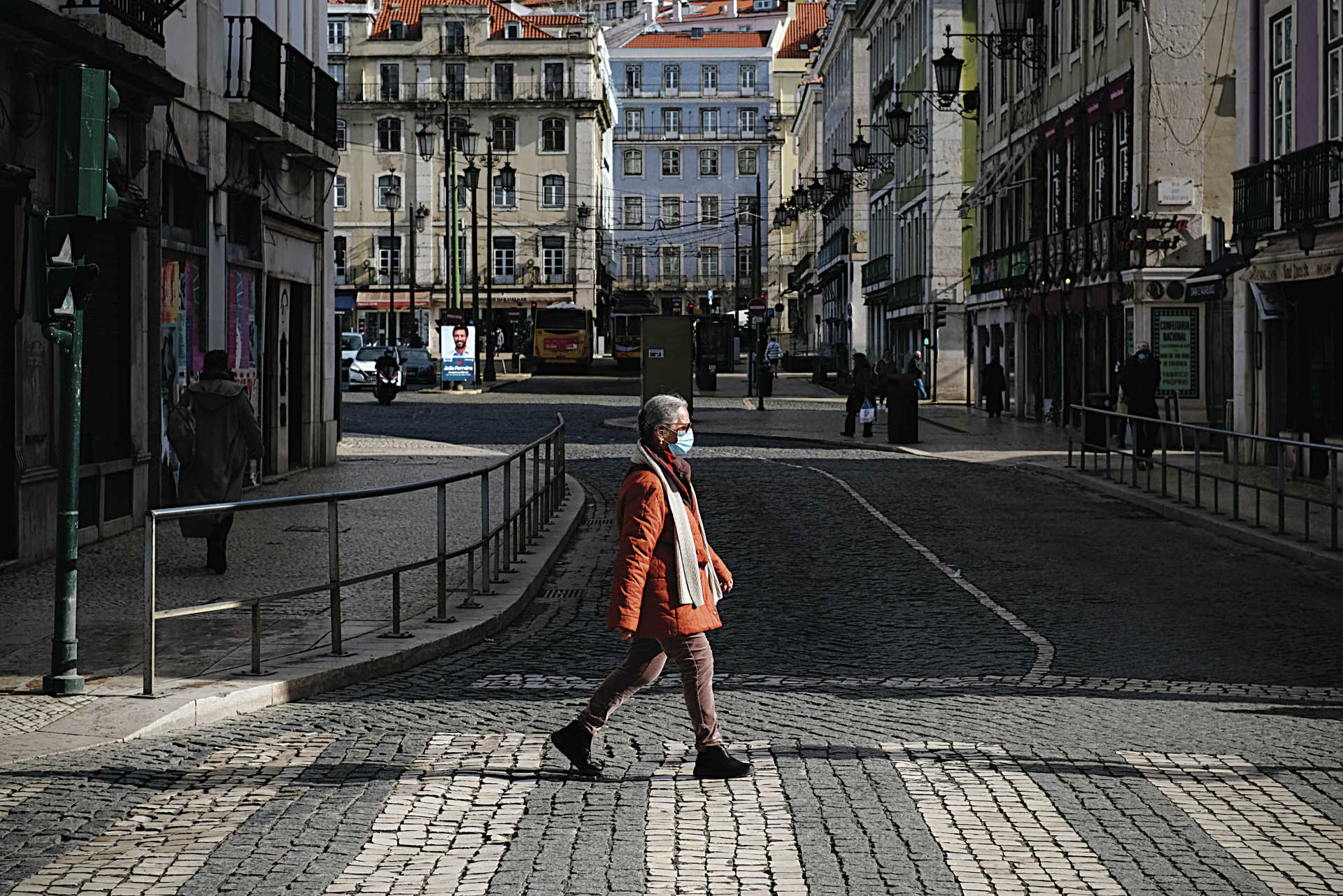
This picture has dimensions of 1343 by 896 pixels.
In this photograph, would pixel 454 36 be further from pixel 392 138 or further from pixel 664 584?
pixel 664 584

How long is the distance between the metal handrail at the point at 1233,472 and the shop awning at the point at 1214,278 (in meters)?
3.57

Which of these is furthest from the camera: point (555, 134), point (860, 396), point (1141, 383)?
point (555, 134)

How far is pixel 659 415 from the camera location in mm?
7504

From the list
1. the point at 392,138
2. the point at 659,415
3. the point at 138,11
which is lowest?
the point at 659,415

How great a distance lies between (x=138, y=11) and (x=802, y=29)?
A: 407 feet

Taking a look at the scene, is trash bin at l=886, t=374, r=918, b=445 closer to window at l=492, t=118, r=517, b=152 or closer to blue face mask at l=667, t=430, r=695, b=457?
blue face mask at l=667, t=430, r=695, b=457

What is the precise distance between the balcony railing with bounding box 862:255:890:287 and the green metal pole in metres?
59.2

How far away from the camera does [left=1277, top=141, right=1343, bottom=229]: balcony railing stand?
950 inches

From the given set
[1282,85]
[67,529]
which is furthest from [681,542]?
[1282,85]

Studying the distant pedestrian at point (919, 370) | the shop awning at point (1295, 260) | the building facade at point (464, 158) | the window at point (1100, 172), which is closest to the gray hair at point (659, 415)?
the shop awning at point (1295, 260)

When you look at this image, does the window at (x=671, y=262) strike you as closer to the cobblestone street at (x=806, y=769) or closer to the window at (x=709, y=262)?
the window at (x=709, y=262)

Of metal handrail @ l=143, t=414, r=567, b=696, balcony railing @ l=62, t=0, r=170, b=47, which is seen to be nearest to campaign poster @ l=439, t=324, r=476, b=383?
balcony railing @ l=62, t=0, r=170, b=47

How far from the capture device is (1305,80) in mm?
25594

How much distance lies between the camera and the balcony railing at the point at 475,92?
3834 inches
